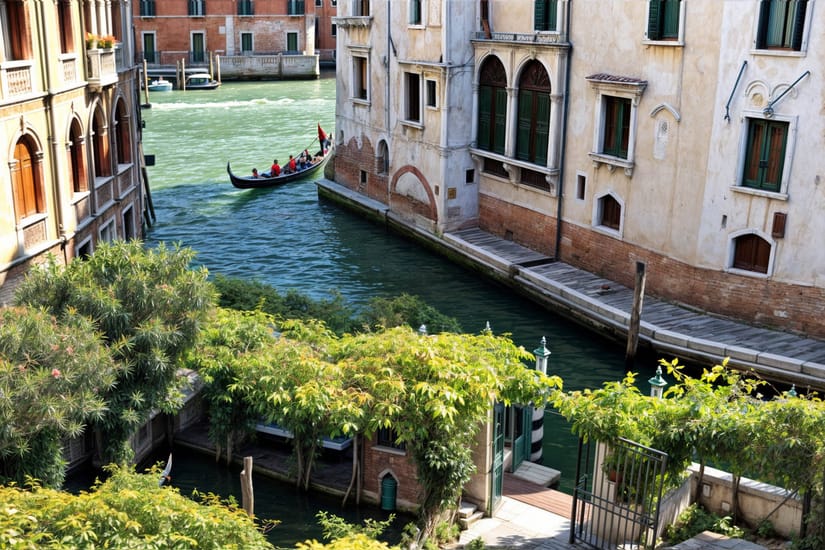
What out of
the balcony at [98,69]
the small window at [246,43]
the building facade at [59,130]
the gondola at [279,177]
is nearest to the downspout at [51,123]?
the building facade at [59,130]

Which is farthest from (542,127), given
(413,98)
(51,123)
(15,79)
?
(15,79)

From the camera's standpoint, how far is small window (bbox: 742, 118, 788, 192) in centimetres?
1585

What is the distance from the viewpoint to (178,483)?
1200cm

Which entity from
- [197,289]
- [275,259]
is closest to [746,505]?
[197,289]

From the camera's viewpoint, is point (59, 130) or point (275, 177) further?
point (275, 177)

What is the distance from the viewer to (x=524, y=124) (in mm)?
21578

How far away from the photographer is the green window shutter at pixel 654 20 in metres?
17.5

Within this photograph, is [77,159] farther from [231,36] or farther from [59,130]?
[231,36]

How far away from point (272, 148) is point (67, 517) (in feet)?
107

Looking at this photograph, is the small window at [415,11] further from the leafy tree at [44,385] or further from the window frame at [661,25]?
the leafy tree at [44,385]

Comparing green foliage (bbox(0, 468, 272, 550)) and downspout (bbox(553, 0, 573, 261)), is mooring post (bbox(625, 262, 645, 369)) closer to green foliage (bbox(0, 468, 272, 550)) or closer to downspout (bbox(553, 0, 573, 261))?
downspout (bbox(553, 0, 573, 261))

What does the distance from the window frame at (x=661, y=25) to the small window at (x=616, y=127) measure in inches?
56.5

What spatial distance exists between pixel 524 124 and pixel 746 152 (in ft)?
20.5

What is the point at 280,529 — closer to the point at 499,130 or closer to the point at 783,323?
the point at 783,323
